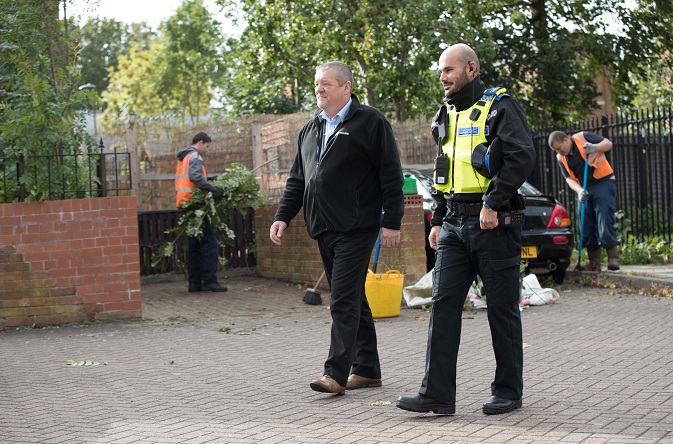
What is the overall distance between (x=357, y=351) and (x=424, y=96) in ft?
48.2

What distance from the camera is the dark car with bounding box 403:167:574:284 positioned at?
1238cm

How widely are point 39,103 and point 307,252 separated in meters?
4.45

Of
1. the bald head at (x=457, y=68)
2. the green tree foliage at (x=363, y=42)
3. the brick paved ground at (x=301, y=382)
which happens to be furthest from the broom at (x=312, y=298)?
the green tree foliage at (x=363, y=42)

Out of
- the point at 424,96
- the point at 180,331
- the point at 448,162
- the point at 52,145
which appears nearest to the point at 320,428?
the point at 448,162

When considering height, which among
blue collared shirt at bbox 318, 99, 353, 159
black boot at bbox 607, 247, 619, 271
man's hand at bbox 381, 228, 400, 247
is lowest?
black boot at bbox 607, 247, 619, 271

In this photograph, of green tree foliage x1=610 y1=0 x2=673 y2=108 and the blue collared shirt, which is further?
green tree foliage x1=610 y1=0 x2=673 y2=108

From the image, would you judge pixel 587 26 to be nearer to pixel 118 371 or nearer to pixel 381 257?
pixel 381 257

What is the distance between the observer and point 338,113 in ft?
21.4

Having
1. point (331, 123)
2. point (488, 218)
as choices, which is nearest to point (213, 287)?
point (331, 123)

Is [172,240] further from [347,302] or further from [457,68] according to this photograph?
[457,68]

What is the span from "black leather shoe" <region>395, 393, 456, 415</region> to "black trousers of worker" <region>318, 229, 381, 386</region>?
78 centimetres

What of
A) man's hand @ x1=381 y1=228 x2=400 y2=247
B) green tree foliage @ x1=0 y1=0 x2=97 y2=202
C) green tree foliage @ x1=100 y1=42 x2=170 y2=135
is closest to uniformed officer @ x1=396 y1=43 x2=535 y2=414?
man's hand @ x1=381 y1=228 x2=400 y2=247

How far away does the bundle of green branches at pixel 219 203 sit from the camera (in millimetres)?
13297

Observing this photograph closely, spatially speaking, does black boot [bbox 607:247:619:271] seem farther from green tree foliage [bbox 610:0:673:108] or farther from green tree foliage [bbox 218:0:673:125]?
green tree foliage [bbox 610:0:673:108]
